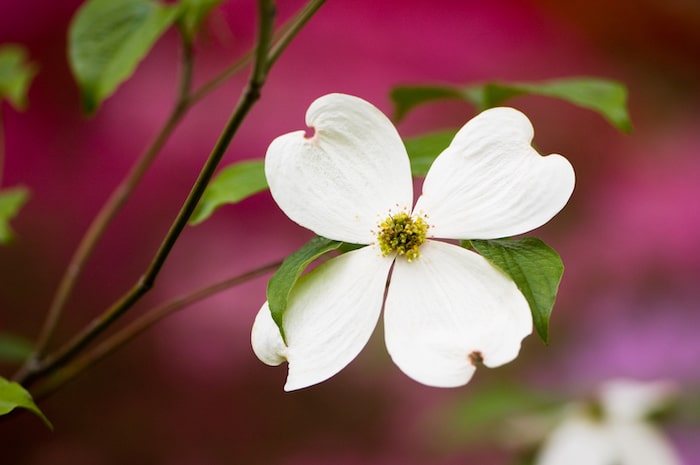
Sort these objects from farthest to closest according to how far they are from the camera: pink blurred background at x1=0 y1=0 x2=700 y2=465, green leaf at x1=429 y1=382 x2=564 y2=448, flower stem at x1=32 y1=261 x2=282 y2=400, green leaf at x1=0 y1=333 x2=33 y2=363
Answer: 1. pink blurred background at x1=0 y1=0 x2=700 y2=465
2. green leaf at x1=429 y1=382 x2=564 y2=448
3. green leaf at x1=0 y1=333 x2=33 y2=363
4. flower stem at x1=32 y1=261 x2=282 y2=400

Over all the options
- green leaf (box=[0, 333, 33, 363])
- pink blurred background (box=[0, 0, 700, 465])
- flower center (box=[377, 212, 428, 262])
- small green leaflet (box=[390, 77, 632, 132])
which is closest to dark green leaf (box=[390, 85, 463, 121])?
small green leaflet (box=[390, 77, 632, 132])

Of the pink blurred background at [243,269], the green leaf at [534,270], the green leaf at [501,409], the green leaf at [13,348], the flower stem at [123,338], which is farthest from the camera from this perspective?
the pink blurred background at [243,269]

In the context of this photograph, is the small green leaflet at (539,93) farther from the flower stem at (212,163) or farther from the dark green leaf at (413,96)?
the flower stem at (212,163)

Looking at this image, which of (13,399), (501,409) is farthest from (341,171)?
(501,409)

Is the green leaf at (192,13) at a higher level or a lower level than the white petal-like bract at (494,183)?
higher

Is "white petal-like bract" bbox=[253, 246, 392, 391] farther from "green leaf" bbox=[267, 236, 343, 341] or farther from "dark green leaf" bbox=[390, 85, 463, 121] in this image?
"dark green leaf" bbox=[390, 85, 463, 121]

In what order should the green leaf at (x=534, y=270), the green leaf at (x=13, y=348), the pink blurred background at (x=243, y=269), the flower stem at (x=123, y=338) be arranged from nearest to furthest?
the green leaf at (x=534, y=270) < the flower stem at (x=123, y=338) < the green leaf at (x=13, y=348) < the pink blurred background at (x=243, y=269)

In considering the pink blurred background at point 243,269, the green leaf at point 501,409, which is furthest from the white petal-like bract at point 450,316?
A: the pink blurred background at point 243,269

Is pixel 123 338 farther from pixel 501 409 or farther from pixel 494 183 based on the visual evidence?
pixel 501 409
